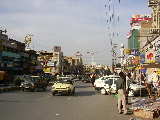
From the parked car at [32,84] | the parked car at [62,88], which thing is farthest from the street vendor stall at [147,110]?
the parked car at [32,84]

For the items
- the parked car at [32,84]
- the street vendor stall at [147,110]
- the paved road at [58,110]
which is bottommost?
the paved road at [58,110]

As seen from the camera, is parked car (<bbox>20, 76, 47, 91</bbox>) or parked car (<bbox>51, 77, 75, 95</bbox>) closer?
parked car (<bbox>51, 77, 75, 95</bbox>)

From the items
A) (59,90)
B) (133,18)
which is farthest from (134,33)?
(59,90)

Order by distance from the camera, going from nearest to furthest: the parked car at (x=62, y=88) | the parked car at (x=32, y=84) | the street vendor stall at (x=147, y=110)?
1. the street vendor stall at (x=147, y=110)
2. the parked car at (x=62, y=88)
3. the parked car at (x=32, y=84)

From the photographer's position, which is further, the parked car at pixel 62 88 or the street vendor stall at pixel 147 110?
the parked car at pixel 62 88

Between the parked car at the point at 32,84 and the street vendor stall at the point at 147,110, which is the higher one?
the parked car at the point at 32,84

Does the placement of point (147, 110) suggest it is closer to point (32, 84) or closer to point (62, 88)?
point (62, 88)

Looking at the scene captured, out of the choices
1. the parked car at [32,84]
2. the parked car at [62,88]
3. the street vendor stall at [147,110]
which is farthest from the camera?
the parked car at [32,84]

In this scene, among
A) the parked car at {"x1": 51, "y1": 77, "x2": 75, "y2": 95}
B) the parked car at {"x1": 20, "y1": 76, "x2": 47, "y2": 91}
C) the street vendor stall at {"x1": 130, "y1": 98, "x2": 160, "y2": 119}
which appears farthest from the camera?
the parked car at {"x1": 20, "y1": 76, "x2": 47, "y2": 91}

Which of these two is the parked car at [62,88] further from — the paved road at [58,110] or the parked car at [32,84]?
the paved road at [58,110]

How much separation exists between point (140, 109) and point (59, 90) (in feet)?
36.6

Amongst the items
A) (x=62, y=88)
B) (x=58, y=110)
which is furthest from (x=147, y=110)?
(x=62, y=88)

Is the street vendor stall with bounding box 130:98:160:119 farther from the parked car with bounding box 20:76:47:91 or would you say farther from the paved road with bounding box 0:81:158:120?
the parked car with bounding box 20:76:47:91

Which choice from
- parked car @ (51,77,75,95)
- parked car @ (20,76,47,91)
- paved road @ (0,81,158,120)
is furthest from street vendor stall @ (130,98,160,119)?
parked car @ (20,76,47,91)
